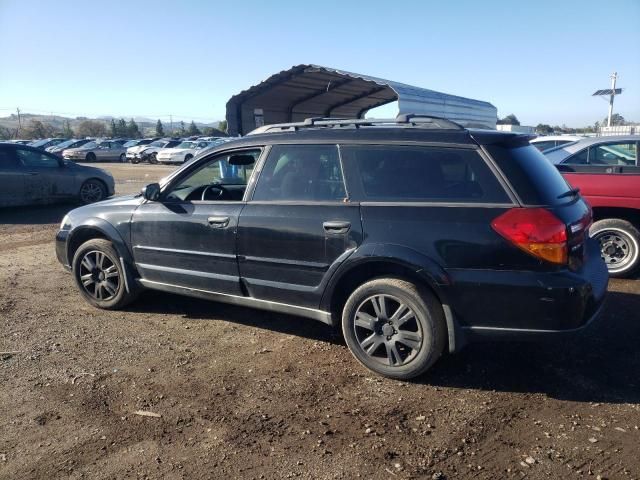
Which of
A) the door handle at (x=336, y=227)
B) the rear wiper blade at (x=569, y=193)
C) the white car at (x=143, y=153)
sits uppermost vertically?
the white car at (x=143, y=153)

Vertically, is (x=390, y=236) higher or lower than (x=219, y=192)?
lower

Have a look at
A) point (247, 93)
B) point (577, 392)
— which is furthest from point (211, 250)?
point (247, 93)

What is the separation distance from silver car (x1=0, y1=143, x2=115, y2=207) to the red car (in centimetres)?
1043

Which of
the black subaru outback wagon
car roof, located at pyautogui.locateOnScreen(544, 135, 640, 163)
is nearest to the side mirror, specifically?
the black subaru outback wagon

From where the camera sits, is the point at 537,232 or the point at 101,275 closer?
the point at 537,232

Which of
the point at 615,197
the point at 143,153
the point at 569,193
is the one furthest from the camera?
the point at 143,153

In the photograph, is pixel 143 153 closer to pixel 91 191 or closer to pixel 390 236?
pixel 91 191

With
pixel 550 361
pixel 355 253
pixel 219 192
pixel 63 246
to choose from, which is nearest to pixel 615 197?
pixel 550 361

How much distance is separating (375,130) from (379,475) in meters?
2.42

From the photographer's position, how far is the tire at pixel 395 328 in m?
3.61

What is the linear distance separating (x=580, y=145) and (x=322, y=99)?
10.3 meters

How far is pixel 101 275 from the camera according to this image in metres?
5.25

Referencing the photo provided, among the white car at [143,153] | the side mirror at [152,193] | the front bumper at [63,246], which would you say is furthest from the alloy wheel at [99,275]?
the white car at [143,153]

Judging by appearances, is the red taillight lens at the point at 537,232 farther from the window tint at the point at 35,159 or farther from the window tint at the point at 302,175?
the window tint at the point at 35,159
